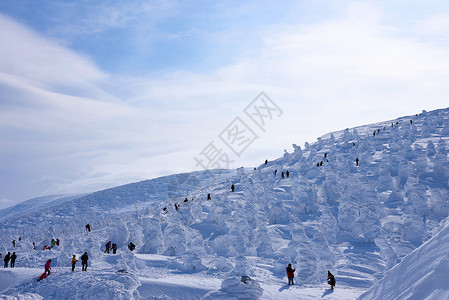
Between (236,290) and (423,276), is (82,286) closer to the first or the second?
(236,290)

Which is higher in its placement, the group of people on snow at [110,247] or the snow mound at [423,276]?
the snow mound at [423,276]

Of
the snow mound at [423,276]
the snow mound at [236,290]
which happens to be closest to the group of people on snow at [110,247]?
the snow mound at [236,290]

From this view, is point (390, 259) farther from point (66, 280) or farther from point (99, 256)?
point (99, 256)

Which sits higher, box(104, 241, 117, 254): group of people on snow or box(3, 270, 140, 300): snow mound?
box(3, 270, 140, 300): snow mound

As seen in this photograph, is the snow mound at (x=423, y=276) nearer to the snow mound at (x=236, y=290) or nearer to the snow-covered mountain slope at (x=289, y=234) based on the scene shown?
the snow mound at (x=236, y=290)

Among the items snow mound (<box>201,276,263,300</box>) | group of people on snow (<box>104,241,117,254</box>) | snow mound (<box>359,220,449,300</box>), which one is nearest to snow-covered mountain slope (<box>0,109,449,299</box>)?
snow mound (<box>201,276,263,300</box>)

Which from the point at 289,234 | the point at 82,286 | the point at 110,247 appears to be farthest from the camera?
the point at 289,234

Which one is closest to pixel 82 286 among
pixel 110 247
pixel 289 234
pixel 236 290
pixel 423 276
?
pixel 236 290

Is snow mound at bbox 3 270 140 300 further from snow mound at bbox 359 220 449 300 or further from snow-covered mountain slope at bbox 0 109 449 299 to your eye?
snow mound at bbox 359 220 449 300

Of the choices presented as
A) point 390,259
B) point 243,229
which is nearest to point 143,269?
point 243,229

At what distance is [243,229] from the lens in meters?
30.8

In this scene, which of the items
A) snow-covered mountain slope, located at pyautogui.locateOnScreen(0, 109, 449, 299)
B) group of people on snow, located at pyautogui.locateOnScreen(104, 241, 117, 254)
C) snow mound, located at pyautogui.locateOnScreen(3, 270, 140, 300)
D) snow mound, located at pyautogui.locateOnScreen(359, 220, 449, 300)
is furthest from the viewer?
group of people on snow, located at pyautogui.locateOnScreen(104, 241, 117, 254)

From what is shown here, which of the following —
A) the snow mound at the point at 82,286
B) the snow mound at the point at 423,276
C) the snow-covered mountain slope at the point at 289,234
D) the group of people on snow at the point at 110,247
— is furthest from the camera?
the group of people on snow at the point at 110,247

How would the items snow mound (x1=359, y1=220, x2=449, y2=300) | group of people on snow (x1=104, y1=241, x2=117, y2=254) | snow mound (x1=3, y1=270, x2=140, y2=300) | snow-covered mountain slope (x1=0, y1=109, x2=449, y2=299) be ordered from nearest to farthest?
snow mound (x1=359, y1=220, x2=449, y2=300), snow mound (x1=3, y1=270, x2=140, y2=300), snow-covered mountain slope (x1=0, y1=109, x2=449, y2=299), group of people on snow (x1=104, y1=241, x2=117, y2=254)
